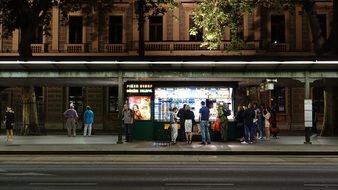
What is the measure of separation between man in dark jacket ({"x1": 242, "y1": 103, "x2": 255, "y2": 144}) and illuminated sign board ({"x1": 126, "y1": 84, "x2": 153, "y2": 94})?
4.48 metres

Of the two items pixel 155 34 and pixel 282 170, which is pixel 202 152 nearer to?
pixel 282 170

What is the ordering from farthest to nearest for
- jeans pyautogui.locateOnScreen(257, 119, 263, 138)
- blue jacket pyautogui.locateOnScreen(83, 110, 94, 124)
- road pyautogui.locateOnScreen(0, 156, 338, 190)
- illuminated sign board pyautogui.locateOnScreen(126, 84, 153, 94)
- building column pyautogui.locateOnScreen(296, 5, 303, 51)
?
1. building column pyautogui.locateOnScreen(296, 5, 303, 51)
2. blue jacket pyautogui.locateOnScreen(83, 110, 94, 124)
3. jeans pyautogui.locateOnScreen(257, 119, 263, 138)
4. illuminated sign board pyautogui.locateOnScreen(126, 84, 153, 94)
5. road pyautogui.locateOnScreen(0, 156, 338, 190)

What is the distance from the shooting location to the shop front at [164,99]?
24.2 metres

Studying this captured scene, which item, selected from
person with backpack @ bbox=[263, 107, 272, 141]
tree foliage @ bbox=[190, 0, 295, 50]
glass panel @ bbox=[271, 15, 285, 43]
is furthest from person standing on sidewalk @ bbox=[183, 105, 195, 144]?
glass panel @ bbox=[271, 15, 285, 43]

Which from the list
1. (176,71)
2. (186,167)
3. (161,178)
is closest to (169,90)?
(176,71)

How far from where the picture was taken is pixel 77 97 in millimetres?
40812

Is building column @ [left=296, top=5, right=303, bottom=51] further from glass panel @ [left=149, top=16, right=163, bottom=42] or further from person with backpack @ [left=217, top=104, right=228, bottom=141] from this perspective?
person with backpack @ [left=217, top=104, right=228, bottom=141]

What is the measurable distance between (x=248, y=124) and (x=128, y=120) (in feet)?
Answer: 17.5

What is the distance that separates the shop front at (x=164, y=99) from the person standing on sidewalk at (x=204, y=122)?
1379mm

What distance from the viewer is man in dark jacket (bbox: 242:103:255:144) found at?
23.0 meters

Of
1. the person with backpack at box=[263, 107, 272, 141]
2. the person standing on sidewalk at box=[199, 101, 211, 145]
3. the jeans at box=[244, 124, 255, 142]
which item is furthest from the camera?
the person with backpack at box=[263, 107, 272, 141]

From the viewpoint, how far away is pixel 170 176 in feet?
41.0

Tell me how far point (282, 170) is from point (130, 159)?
552 cm

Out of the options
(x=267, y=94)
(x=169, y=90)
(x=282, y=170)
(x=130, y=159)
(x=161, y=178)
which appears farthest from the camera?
(x=267, y=94)
